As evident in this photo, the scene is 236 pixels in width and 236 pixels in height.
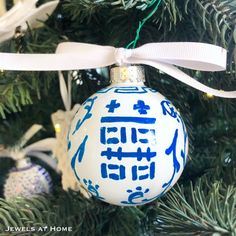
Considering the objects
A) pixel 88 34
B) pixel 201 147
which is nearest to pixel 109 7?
pixel 88 34

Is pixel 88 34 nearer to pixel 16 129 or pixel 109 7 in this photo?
pixel 109 7

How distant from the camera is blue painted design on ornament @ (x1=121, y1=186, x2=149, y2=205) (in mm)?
446

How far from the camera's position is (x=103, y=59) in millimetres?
479

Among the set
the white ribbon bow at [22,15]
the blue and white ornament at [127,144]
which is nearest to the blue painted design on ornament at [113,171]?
the blue and white ornament at [127,144]

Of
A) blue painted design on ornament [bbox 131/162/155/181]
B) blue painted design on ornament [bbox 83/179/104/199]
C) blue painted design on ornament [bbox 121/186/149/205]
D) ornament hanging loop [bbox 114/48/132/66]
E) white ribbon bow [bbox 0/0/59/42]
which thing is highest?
white ribbon bow [bbox 0/0/59/42]

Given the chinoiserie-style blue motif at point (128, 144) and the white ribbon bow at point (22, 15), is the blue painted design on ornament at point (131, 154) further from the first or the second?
the white ribbon bow at point (22, 15)

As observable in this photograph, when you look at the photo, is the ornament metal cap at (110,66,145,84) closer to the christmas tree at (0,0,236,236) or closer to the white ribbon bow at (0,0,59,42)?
the christmas tree at (0,0,236,236)

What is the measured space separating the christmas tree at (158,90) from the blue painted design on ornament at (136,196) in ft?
0.10

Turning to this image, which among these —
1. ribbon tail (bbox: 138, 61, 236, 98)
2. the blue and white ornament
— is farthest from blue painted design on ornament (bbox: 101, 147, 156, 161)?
ribbon tail (bbox: 138, 61, 236, 98)

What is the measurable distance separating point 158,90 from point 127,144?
0.17 meters

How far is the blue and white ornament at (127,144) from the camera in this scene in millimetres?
430

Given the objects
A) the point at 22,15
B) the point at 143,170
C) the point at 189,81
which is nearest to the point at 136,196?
the point at 143,170

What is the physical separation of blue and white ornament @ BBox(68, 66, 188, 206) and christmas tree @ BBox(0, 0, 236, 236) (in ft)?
0.16

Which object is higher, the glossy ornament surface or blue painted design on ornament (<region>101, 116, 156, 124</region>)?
blue painted design on ornament (<region>101, 116, 156, 124</region>)
